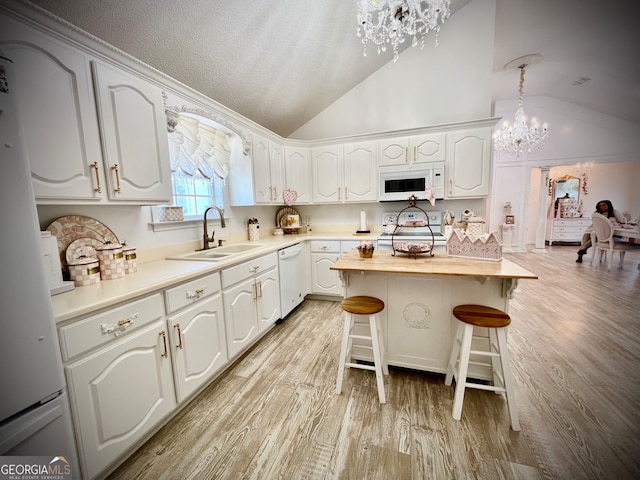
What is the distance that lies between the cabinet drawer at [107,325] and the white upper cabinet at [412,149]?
290cm

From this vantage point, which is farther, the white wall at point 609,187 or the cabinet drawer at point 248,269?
the white wall at point 609,187

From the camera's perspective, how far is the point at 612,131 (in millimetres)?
5590

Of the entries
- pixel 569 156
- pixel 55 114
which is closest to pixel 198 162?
pixel 55 114

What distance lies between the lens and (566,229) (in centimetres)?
705

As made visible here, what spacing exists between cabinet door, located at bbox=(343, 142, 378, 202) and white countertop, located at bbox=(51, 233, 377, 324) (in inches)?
74.6

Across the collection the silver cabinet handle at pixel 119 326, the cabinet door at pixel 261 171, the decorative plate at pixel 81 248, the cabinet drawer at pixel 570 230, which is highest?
the cabinet door at pixel 261 171

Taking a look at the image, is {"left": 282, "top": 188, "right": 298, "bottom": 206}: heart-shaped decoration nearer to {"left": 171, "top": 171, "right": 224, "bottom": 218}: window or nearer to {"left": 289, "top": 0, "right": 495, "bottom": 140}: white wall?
{"left": 171, "top": 171, "right": 224, "bottom": 218}: window

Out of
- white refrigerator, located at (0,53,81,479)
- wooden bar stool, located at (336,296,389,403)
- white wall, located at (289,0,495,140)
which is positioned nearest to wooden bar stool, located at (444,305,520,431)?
wooden bar stool, located at (336,296,389,403)

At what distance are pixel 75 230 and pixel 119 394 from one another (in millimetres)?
986

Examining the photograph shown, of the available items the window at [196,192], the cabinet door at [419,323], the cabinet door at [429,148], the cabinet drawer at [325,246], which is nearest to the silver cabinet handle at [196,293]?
the window at [196,192]

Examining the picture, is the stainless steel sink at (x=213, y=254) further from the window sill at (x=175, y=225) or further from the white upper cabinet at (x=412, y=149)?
the white upper cabinet at (x=412, y=149)

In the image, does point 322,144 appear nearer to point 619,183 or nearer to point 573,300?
point 573,300

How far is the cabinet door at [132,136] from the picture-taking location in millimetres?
1406

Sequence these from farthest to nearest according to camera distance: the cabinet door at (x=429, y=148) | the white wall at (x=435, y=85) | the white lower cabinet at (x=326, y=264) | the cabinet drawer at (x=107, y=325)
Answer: the white lower cabinet at (x=326, y=264)
the white wall at (x=435, y=85)
the cabinet door at (x=429, y=148)
the cabinet drawer at (x=107, y=325)
